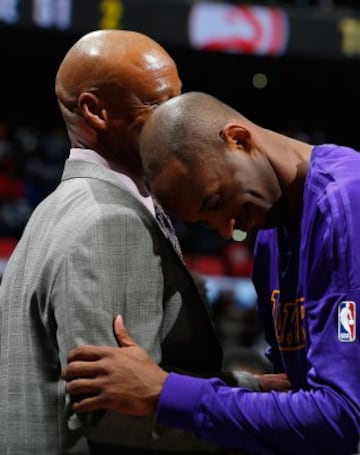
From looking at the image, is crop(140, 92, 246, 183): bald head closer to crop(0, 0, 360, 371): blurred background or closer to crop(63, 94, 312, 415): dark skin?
crop(63, 94, 312, 415): dark skin

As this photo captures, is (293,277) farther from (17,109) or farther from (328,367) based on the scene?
(17,109)

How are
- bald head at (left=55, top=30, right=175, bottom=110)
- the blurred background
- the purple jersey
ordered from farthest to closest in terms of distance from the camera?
the blurred background → bald head at (left=55, top=30, right=175, bottom=110) → the purple jersey

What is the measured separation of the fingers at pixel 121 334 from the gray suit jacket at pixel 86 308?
1 centimetres

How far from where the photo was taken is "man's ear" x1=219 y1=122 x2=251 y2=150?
173 cm

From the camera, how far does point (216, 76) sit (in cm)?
1131

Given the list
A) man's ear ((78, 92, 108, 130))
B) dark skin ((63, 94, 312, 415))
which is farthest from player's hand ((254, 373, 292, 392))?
man's ear ((78, 92, 108, 130))

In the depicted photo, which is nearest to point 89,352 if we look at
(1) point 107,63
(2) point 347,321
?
(2) point 347,321

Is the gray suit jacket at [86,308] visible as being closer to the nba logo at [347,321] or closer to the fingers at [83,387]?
the fingers at [83,387]

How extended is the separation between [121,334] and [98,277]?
0.11 meters

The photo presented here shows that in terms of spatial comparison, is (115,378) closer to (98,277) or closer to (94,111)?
(98,277)

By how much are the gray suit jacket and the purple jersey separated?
112 mm

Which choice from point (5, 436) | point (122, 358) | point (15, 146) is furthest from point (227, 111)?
point (15, 146)

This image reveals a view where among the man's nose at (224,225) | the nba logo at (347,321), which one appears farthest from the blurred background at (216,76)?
the nba logo at (347,321)

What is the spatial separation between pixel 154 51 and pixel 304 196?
440 millimetres
